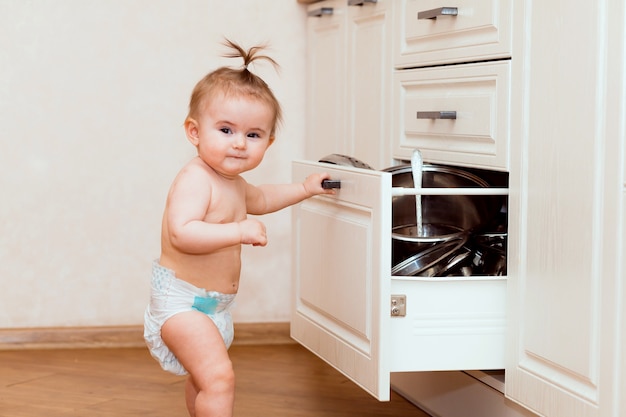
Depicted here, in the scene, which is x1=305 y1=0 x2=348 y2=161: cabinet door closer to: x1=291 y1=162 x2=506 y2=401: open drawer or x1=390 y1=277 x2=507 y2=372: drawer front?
x1=291 y1=162 x2=506 y2=401: open drawer

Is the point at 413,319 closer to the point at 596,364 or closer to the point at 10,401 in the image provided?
the point at 596,364

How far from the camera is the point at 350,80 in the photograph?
2.13 metres

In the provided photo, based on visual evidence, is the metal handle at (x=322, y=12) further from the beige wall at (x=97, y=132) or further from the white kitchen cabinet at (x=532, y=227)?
the white kitchen cabinet at (x=532, y=227)

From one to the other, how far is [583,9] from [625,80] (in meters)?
0.14

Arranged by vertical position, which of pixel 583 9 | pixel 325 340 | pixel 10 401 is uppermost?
pixel 583 9

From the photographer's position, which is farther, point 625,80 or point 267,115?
point 267,115

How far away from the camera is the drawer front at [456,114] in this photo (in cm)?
143

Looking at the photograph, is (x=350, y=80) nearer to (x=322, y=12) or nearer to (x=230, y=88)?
(x=322, y=12)

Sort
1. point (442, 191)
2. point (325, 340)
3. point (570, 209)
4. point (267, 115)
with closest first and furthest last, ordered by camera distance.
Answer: point (570, 209), point (442, 191), point (267, 115), point (325, 340)

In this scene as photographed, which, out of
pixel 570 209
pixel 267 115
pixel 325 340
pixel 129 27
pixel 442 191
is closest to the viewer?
pixel 570 209

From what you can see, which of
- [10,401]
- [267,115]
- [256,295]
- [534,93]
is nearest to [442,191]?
[534,93]

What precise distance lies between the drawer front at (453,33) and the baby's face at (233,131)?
1.11 feet

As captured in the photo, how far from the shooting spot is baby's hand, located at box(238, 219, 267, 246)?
1391 millimetres

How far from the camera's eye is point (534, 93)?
1327mm
